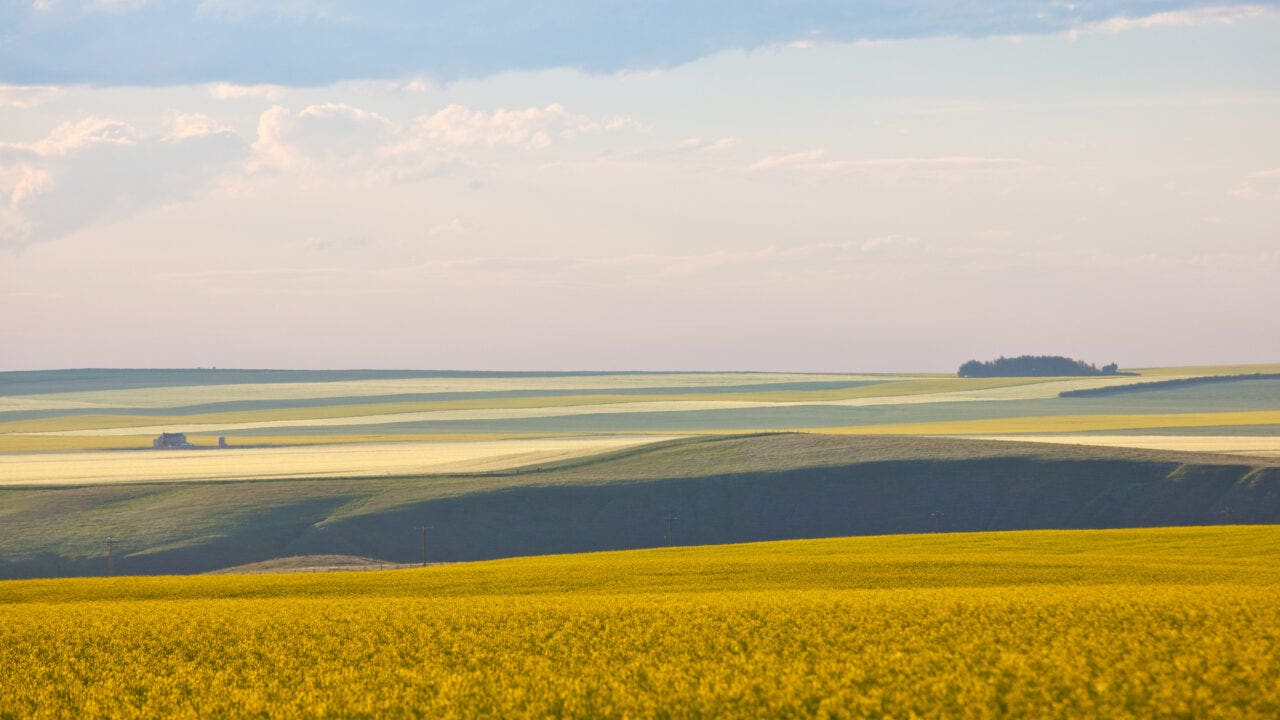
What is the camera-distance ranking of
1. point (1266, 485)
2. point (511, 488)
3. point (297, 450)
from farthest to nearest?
point (297, 450), point (511, 488), point (1266, 485)

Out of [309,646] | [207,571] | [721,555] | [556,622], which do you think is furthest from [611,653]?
[207,571]

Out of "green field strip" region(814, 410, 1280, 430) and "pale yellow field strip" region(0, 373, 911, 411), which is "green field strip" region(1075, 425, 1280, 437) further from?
"pale yellow field strip" region(0, 373, 911, 411)

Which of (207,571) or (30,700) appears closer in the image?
(30,700)

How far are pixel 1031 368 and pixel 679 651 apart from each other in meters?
178

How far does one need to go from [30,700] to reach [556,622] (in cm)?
777

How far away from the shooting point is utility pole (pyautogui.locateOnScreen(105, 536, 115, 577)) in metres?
60.8

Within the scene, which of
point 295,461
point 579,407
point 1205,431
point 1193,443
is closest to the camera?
point 1193,443

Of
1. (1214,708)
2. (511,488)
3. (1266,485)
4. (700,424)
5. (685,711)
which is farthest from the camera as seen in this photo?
(700,424)

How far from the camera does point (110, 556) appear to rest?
202 feet

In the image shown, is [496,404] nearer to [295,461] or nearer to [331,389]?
[331,389]

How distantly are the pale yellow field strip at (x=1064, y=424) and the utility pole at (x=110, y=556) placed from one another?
55.6 metres

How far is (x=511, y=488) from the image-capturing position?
73.6 meters

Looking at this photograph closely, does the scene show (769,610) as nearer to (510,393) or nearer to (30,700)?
(30,700)

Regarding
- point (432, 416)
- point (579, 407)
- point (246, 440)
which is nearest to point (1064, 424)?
point (579, 407)
